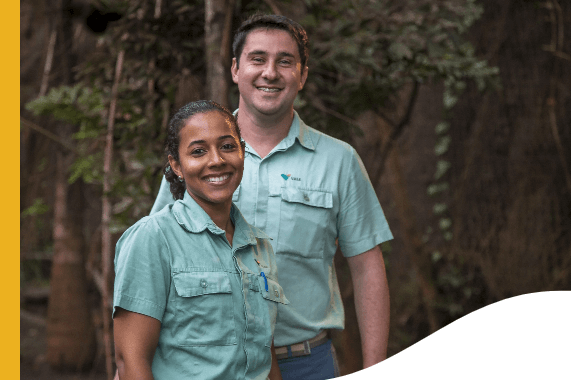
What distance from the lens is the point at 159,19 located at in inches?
60.2

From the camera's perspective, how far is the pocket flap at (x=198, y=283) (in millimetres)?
691

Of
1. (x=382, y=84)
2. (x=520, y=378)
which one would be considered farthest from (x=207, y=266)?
(x=382, y=84)

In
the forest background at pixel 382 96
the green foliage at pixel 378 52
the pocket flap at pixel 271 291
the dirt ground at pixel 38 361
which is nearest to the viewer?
the pocket flap at pixel 271 291

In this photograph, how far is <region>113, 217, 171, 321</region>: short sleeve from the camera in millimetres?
661

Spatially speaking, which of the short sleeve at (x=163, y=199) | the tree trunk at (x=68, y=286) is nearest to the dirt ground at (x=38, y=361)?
the tree trunk at (x=68, y=286)

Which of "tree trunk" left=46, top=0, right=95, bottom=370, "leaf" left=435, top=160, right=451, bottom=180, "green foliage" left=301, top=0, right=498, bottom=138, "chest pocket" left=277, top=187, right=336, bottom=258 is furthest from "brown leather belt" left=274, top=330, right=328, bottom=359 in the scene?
"tree trunk" left=46, top=0, right=95, bottom=370

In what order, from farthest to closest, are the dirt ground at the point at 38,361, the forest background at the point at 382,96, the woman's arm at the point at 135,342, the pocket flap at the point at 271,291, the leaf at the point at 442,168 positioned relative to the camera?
the dirt ground at the point at 38,361 → the leaf at the point at 442,168 → the forest background at the point at 382,96 → the pocket flap at the point at 271,291 → the woman's arm at the point at 135,342

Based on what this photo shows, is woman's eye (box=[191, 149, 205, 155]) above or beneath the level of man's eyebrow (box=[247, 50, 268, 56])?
beneath

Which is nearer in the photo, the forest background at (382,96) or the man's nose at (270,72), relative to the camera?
the man's nose at (270,72)

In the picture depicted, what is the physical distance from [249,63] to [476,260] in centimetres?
108

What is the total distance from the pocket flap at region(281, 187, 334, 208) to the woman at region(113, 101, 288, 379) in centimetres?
22

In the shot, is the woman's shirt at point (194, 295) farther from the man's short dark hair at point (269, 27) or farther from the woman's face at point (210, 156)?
the man's short dark hair at point (269, 27)

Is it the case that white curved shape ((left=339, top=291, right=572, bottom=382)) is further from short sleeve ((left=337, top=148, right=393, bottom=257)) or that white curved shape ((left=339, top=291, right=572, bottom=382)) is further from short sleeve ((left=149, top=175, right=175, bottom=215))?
short sleeve ((left=149, top=175, right=175, bottom=215))

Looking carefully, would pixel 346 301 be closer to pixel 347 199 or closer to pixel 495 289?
pixel 495 289
